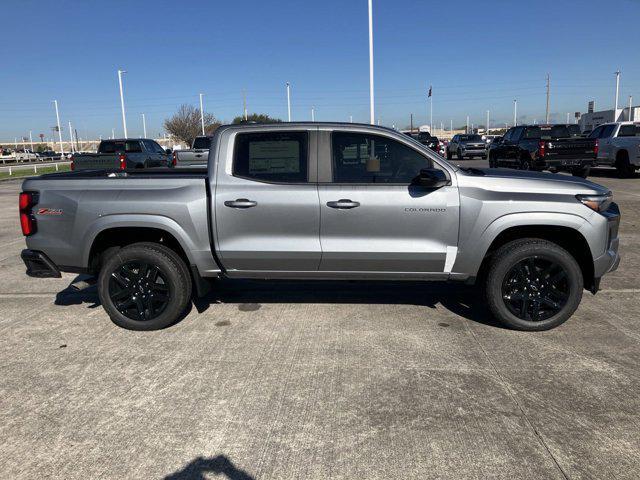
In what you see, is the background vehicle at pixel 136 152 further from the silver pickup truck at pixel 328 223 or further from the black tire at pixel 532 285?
the black tire at pixel 532 285

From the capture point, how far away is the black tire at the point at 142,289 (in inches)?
192

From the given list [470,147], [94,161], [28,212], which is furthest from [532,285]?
[470,147]

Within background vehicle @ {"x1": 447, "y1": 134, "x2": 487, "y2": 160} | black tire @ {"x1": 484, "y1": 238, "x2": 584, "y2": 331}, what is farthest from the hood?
background vehicle @ {"x1": 447, "y1": 134, "x2": 487, "y2": 160}

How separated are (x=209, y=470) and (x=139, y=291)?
2.46 meters

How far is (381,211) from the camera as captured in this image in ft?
15.2

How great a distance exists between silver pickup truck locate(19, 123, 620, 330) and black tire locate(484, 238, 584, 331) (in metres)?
0.01

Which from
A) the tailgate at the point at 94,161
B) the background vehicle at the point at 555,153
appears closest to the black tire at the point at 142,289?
the tailgate at the point at 94,161

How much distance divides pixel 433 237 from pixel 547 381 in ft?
4.90

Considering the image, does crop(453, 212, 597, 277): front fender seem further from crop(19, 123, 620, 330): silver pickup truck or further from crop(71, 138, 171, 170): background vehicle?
crop(71, 138, 171, 170): background vehicle

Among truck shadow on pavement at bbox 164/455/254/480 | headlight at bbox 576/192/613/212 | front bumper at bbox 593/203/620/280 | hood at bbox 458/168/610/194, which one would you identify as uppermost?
hood at bbox 458/168/610/194

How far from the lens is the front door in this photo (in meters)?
4.62

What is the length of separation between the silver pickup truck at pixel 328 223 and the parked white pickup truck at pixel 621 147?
616 inches

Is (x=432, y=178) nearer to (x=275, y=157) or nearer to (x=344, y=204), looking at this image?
(x=344, y=204)

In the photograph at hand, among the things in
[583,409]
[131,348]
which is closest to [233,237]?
[131,348]
